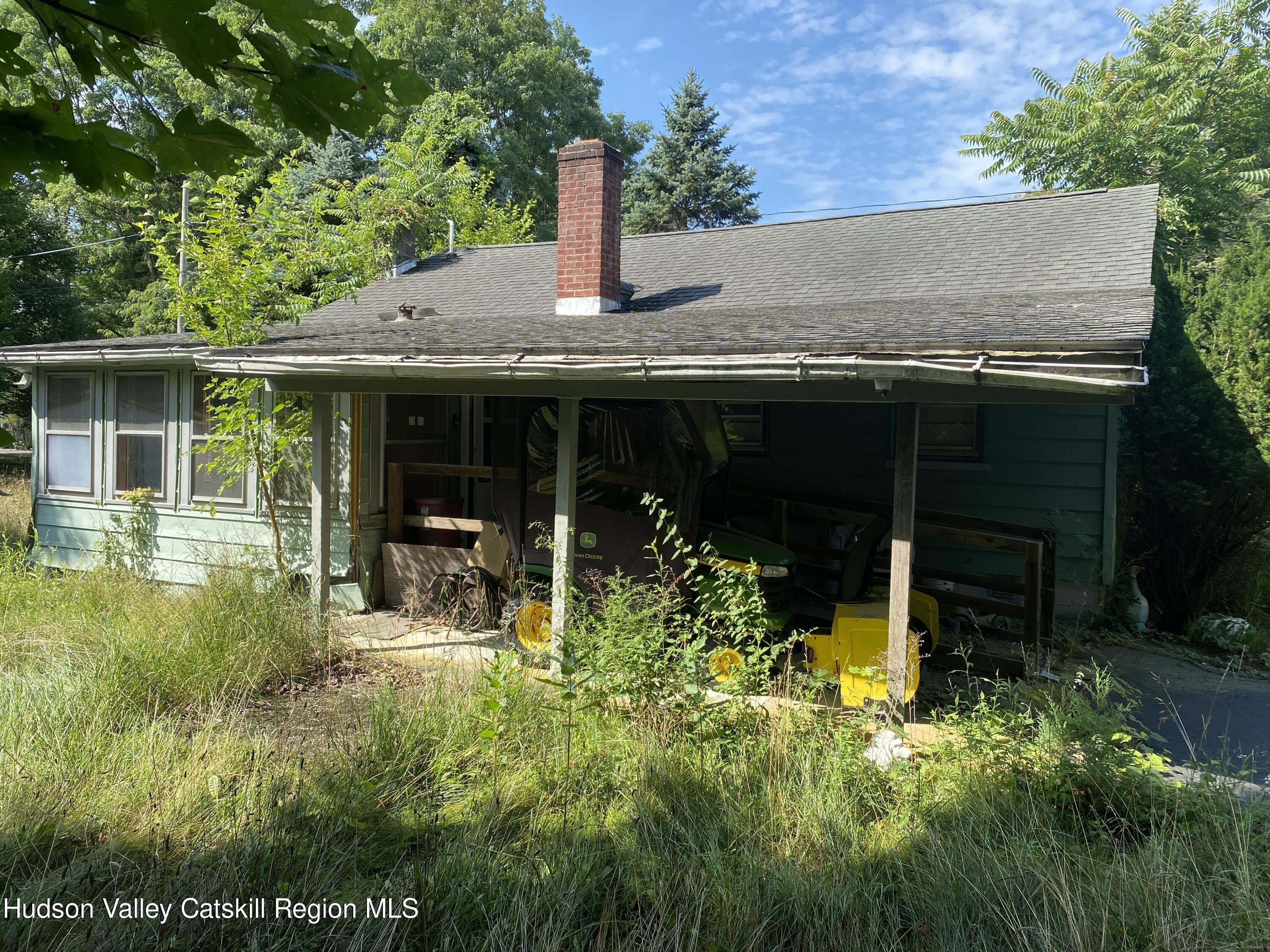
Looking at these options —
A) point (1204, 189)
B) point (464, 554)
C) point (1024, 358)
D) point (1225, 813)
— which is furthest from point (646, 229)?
point (1225, 813)

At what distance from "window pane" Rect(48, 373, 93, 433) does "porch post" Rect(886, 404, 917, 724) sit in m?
10.7

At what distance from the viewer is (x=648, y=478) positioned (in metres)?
6.74

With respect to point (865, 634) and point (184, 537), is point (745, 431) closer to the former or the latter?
point (865, 634)

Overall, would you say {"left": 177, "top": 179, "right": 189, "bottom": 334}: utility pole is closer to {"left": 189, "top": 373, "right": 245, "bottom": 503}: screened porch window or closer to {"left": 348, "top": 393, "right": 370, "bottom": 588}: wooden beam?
{"left": 189, "top": 373, "right": 245, "bottom": 503}: screened porch window

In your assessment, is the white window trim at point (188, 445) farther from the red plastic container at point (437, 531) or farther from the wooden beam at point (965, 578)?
the wooden beam at point (965, 578)

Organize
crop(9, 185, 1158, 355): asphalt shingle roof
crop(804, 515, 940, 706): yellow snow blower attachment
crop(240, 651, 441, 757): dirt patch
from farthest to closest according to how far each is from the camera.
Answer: crop(9, 185, 1158, 355): asphalt shingle roof, crop(804, 515, 940, 706): yellow snow blower attachment, crop(240, 651, 441, 757): dirt patch

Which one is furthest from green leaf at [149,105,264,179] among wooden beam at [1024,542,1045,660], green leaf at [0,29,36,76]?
wooden beam at [1024,542,1045,660]

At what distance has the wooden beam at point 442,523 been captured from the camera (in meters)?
8.59

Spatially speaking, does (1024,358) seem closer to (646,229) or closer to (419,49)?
(646,229)

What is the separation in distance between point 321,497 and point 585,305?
11.1 ft

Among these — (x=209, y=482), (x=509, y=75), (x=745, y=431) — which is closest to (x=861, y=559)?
(x=745, y=431)

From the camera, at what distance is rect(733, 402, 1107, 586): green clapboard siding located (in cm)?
885

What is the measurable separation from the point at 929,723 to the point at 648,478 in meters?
2.75

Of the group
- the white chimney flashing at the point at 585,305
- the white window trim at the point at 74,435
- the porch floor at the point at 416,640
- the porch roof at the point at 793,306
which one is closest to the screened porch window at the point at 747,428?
the porch roof at the point at 793,306
